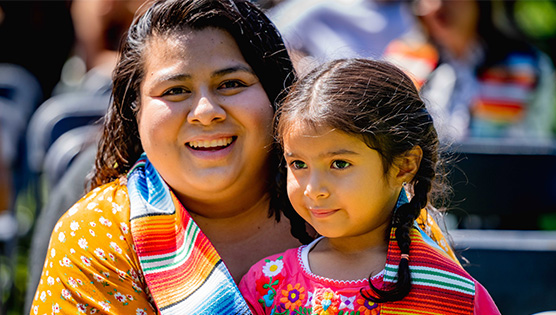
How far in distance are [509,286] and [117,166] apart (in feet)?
4.73

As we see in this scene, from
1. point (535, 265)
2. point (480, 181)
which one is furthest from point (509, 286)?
point (480, 181)

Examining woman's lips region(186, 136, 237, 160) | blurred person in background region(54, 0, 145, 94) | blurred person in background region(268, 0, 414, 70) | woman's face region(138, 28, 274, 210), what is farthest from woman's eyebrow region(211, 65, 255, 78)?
blurred person in background region(54, 0, 145, 94)

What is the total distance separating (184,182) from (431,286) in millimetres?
752

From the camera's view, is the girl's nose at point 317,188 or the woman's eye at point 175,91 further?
the woman's eye at point 175,91

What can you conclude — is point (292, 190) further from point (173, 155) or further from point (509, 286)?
point (509, 286)

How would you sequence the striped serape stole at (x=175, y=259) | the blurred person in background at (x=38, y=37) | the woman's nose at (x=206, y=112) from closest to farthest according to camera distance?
the striped serape stole at (x=175, y=259) < the woman's nose at (x=206, y=112) < the blurred person in background at (x=38, y=37)

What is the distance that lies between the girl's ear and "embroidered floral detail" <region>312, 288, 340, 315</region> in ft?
1.08

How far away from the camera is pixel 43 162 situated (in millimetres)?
4012

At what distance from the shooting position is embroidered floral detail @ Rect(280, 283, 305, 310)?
185 centimetres

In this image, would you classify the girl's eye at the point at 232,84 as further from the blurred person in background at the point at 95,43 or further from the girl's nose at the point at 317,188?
the blurred person in background at the point at 95,43

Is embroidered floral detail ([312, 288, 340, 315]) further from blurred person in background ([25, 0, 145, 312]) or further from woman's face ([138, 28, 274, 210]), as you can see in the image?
blurred person in background ([25, 0, 145, 312])

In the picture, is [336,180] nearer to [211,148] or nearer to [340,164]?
[340,164]

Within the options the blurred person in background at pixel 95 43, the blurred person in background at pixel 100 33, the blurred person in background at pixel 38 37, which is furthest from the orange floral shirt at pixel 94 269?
the blurred person in background at pixel 38 37

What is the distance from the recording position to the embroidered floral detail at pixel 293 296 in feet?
6.08
